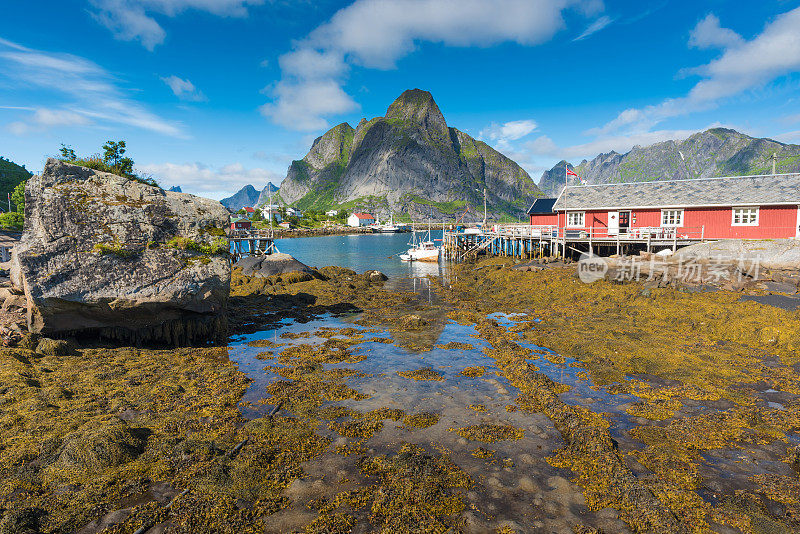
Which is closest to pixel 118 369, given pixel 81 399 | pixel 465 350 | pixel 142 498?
pixel 81 399

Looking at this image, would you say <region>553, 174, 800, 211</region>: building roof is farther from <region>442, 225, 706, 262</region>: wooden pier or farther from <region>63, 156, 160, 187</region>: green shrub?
<region>63, 156, 160, 187</region>: green shrub

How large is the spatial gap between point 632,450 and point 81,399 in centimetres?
1320

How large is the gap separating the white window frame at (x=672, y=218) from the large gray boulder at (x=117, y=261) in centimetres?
3898

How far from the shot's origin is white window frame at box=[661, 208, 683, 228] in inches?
1431

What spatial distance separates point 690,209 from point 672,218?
1.57m

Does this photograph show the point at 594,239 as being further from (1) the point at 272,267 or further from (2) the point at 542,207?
(1) the point at 272,267

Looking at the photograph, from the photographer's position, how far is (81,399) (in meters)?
9.83

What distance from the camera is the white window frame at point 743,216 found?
109ft

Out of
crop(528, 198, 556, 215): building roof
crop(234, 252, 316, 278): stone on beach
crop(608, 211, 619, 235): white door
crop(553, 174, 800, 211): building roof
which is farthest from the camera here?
crop(528, 198, 556, 215): building roof

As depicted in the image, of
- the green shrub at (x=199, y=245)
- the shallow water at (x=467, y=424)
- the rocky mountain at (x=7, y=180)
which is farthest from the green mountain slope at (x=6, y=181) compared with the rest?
the shallow water at (x=467, y=424)

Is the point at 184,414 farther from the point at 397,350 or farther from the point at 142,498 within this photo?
the point at 397,350

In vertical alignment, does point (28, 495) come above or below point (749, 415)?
above

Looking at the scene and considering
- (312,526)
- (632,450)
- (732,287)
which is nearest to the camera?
(312,526)

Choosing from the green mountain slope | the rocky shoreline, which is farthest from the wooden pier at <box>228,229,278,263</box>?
the green mountain slope
